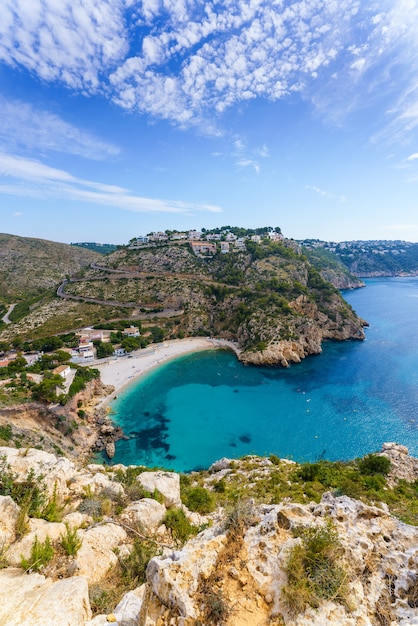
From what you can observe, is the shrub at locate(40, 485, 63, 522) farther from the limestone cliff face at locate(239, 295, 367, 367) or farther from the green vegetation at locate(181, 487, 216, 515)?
the limestone cliff face at locate(239, 295, 367, 367)

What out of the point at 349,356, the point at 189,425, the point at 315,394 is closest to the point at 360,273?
the point at 349,356

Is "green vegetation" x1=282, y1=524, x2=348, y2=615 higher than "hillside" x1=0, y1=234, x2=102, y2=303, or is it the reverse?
"hillside" x1=0, y1=234, x2=102, y2=303

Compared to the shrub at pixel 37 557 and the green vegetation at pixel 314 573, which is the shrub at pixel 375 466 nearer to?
the green vegetation at pixel 314 573

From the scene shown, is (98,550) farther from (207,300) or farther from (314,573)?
(207,300)

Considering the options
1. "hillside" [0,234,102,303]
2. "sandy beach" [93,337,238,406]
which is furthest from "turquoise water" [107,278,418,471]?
"hillside" [0,234,102,303]

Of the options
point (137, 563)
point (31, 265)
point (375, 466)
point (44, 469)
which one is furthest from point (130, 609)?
point (31, 265)

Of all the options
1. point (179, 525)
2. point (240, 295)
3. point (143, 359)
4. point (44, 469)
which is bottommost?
point (143, 359)
